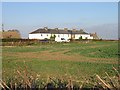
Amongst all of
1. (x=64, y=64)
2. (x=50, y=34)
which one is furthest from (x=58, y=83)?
(x=50, y=34)

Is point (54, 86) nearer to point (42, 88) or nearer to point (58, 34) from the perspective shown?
point (42, 88)

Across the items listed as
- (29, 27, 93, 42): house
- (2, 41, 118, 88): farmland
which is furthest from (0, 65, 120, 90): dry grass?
(29, 27, 93, 42): house

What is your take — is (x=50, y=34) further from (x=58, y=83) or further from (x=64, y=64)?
(x=58, y=83)

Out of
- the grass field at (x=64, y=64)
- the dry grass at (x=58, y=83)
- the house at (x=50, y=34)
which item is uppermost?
the house at (x=50, y=34)

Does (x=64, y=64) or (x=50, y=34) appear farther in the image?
(x=50, y=34)

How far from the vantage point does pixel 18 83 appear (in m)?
4.63

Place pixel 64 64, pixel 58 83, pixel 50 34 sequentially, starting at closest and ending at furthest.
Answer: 1. pixel 58 83
2. pixel 64 64
3. pixel 50 34

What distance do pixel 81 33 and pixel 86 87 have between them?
114 m

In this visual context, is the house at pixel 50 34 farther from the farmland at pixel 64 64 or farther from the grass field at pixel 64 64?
the farmland at pixel 64 64

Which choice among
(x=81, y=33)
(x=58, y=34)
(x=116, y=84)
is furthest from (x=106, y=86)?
(x=81, y=33)

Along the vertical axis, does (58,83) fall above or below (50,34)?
below

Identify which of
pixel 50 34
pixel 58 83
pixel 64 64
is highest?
pixel 50 34

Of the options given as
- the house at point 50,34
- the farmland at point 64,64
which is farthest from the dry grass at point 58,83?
the house at point 50,34

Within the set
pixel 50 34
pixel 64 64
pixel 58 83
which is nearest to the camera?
pixel 58 83
